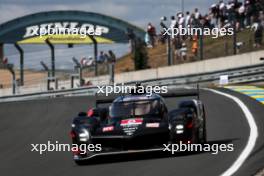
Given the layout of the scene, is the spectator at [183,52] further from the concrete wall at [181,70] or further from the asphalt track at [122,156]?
the asphalt track at [122,156]

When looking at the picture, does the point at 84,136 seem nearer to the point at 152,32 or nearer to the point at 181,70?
the point at 181,70

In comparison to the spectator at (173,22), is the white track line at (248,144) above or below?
below

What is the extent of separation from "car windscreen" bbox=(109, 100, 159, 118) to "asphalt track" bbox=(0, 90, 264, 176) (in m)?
0.89

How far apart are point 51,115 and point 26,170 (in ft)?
37.2

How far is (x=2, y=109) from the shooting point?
29.2 meters

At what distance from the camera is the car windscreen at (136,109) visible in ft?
49.1

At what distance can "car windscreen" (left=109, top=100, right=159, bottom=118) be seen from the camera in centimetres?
1497

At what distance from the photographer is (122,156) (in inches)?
573

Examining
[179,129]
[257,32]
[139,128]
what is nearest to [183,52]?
[257,32]

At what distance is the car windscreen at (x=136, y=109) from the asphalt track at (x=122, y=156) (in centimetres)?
89

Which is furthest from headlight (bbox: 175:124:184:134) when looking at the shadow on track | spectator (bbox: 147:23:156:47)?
spectator (bbox: 147:23:156:47)

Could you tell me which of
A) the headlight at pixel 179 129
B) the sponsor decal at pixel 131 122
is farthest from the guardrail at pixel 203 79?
the headlight at pixel 179 129

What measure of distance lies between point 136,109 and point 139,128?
1.08 m

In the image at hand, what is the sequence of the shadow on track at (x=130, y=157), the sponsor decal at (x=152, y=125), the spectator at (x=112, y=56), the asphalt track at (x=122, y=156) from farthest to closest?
1. the spectator at (x=112, y=56)
2. the sponsor decal at (x=152, y=125)
3. the shadow on track at (x=130, y=157)
4. the asphalt track at (x=122, y=156)
